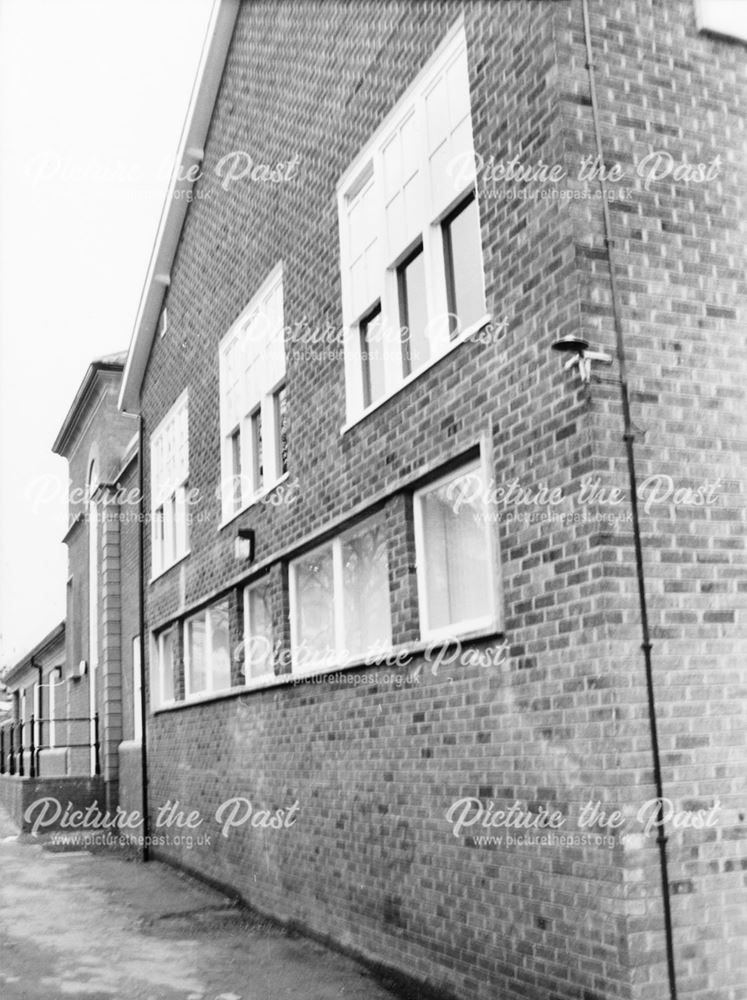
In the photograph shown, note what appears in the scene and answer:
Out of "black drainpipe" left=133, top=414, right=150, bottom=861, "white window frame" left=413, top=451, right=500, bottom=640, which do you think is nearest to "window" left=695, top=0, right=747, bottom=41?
"white window frame" left=413, top=451, right=500, bottom=640

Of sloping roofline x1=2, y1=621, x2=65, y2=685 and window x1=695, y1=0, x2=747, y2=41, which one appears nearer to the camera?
window x1=695, y1=0, x2=747, y2=41

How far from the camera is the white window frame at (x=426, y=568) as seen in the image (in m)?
6.95

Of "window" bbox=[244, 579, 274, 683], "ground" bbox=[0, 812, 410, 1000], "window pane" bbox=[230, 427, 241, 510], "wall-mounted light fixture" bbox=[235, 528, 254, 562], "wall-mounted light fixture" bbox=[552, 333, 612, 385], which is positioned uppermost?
"window pane" bbox=[230, 427, 241, 510]

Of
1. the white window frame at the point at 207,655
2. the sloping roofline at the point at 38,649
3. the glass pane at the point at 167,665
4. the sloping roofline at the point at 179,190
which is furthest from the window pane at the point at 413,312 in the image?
the sloping roofline at the point at 38,649

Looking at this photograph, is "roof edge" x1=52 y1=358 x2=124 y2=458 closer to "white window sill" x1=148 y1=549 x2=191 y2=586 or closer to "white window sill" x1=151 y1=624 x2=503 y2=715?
"white window sill" x1=148 y1=549 x2=191 y2=586

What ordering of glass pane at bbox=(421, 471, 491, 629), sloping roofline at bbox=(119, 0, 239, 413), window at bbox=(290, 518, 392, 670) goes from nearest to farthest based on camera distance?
1. glass pane at bbox=(421, 471, 491, 629)
2. window at bbox=(290, 518, 392, 670)
3. sloping roofline at bbox=(119, 0, 239, 413)

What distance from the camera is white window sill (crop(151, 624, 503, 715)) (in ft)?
23.5

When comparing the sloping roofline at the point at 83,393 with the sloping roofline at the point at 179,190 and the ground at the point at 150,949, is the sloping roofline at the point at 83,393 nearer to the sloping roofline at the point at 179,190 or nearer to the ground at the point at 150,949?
the sloping roofline at the point at 179,190

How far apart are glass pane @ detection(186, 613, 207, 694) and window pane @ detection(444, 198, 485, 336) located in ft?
24.6

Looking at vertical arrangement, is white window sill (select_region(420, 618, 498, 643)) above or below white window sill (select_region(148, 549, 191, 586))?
below

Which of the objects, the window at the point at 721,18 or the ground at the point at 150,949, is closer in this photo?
the window at the point at 721,18

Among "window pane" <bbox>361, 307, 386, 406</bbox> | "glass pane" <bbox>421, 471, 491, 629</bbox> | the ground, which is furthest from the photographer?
"window pane" <bbox>361, 307, 386, 406</bbox>

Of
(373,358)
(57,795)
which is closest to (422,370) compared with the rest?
(373,358)

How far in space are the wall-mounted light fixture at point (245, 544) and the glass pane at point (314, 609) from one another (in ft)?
3.48
